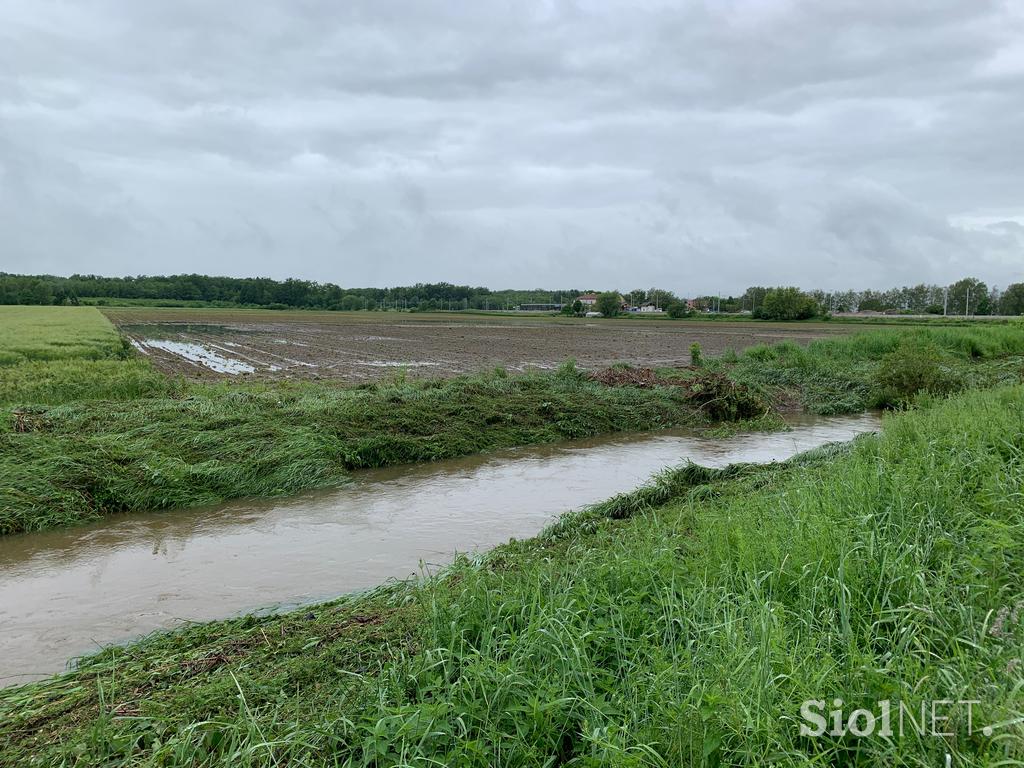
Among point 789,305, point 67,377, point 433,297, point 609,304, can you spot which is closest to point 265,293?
point 433,297

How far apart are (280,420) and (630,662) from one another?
893 cm

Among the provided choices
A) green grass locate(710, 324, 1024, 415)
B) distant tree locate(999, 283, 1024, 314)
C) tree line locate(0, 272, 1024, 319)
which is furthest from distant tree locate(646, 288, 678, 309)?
green grass locate(710, 324, 1024, 415)

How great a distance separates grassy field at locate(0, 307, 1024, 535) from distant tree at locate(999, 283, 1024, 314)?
106m

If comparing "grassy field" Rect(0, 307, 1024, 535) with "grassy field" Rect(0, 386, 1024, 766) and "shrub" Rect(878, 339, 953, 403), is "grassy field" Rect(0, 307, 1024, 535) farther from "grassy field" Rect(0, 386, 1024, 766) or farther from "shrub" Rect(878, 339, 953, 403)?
"grassy field" Rect(0, 386, 1024, 766)

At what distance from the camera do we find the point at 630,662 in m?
3.12

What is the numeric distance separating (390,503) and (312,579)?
2.63 meters

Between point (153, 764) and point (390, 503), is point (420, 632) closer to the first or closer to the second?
point (153, 764)

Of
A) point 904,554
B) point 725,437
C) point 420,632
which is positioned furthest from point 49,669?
point 725,437

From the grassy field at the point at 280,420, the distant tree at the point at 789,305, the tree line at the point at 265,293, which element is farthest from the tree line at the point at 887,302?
the grassy field at the point at 280,420

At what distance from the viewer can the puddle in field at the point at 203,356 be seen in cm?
2270

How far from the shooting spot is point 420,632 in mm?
3852

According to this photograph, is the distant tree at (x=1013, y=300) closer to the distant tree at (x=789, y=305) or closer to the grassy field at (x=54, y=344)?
the distant tree at (x=789, y=305)

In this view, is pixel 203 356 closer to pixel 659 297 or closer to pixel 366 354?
pixel 366 354

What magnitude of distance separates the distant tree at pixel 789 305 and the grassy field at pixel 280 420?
77.3m
